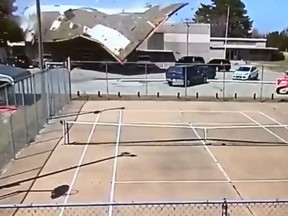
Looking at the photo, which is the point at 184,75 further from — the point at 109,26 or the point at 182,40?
the point at 182,40

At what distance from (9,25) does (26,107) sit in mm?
38200

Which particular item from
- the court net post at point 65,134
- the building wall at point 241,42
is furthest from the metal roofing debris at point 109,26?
the court net post at point 65,134

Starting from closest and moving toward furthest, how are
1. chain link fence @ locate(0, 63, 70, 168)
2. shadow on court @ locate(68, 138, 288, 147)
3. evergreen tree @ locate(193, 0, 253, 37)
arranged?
chain link fence @ locate(0, 63, 70, 168) < shadow on court @ locate(68, 138, 288, 147) < evergreen tree @ locate(193, 0, 253, 37)

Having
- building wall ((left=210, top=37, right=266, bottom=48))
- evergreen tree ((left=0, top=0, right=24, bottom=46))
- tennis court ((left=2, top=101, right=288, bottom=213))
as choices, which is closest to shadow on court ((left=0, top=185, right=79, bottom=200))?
tennis court ((left=2, top=101, right=288, bottom=213))

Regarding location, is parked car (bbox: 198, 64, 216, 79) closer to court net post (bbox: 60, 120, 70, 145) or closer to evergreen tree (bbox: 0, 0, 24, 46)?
court net post (bbox: 60, 120, 70, 145)

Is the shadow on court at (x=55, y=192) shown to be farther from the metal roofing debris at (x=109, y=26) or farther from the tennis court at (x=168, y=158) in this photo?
the metal roofing debris at (x=109, y=26)

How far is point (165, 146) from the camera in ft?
48.6

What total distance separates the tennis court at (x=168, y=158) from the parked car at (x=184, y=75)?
9222mm

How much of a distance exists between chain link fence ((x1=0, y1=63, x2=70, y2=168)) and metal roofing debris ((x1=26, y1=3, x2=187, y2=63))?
27210 millimetres

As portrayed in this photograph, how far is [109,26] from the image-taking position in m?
51.0

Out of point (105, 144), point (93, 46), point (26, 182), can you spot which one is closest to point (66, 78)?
point (105, 144)

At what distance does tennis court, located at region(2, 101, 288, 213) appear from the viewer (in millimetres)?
10467

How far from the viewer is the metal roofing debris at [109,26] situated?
4972 cm

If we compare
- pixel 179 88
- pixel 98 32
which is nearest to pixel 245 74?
pixel 179 88
